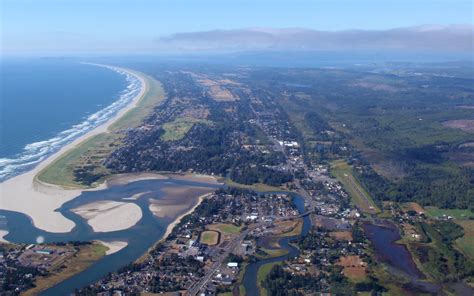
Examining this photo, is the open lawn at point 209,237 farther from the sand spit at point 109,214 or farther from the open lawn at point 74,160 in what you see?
the open lawn at point 74,160

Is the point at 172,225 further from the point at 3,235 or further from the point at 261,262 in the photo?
the point at 3,235

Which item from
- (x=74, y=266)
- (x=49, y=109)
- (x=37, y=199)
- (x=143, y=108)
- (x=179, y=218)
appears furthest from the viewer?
(x=143, y=108)

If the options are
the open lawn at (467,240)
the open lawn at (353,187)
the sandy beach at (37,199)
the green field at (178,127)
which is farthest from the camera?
the green field at (178,127)

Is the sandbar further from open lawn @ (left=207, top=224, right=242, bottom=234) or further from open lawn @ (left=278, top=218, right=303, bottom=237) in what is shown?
open lawn @ (left=278, top=218, right=303, bottom=237)

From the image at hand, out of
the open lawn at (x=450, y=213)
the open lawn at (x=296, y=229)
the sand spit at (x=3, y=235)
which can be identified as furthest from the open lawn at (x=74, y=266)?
the open lawn at (x=450, y=213)

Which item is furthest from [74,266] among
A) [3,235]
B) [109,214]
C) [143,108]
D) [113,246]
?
[143,108]
